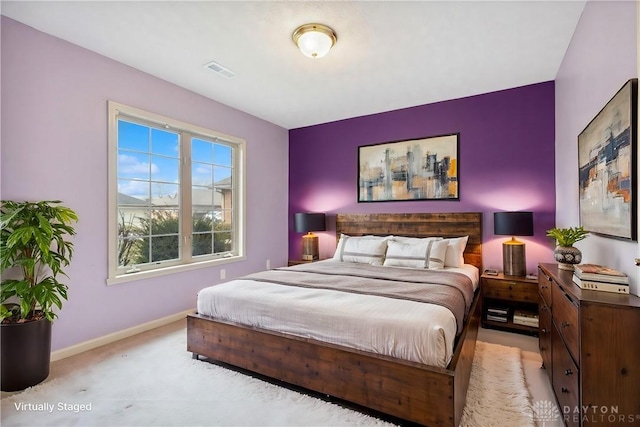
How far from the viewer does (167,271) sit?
3.38m

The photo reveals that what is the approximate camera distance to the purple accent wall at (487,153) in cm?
342

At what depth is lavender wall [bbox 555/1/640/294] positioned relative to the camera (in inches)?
60.7

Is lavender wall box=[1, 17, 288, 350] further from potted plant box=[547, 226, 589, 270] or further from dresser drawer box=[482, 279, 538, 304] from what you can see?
potted plant box=[547, 226, 589, 270]

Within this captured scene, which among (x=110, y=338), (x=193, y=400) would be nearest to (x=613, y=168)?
(x=193, y=400)

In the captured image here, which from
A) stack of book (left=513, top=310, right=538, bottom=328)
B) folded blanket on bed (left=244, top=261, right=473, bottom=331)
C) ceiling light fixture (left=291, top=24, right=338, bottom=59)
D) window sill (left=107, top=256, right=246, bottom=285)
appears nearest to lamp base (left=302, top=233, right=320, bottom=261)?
window sill (left=107, top=256, right=246, bottom=285)

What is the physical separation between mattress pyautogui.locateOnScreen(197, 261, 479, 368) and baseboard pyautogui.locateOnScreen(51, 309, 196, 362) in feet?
3.46

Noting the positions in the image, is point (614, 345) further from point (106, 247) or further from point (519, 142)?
point (106, 247)

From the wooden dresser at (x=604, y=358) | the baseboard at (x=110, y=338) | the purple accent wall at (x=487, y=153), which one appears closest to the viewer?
the wooden dresser at (x=604, y=358)

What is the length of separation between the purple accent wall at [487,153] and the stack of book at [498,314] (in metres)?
0.60

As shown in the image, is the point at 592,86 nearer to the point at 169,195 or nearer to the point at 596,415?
the point at 596,415

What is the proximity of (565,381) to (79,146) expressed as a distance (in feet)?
12.6

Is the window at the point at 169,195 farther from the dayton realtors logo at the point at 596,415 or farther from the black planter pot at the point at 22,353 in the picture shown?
the dayton realtors logo at the point at 596,415

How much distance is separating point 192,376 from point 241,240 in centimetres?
224

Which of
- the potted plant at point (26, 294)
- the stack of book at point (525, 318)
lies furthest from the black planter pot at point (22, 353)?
the stack of book at point (525, 318)
